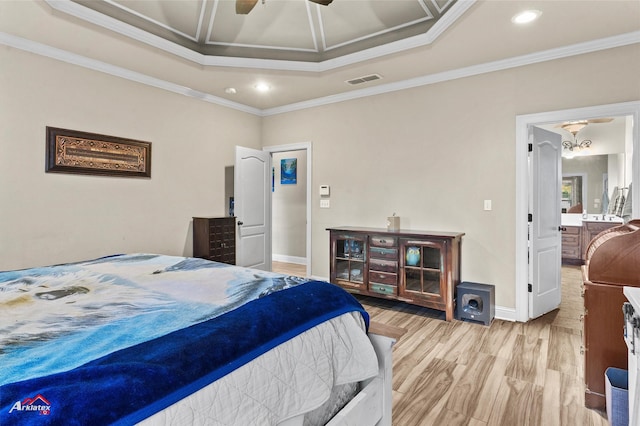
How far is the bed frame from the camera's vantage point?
1.40m

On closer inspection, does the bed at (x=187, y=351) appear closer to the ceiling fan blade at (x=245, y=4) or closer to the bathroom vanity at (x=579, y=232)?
the ceiling fan blade at (x=245, y=4)

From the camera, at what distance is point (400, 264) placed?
12.3 ft

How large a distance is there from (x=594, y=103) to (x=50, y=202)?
505 centimetres

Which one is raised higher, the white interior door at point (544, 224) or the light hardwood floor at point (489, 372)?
the white interior door at point (544, 224)

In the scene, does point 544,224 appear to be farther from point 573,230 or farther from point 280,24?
point 573,230

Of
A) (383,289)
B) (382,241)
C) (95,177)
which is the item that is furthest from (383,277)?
(95,177)

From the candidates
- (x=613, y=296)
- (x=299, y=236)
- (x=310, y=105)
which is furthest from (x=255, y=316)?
(x=299, y=236)

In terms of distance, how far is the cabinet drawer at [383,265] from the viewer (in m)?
3.79

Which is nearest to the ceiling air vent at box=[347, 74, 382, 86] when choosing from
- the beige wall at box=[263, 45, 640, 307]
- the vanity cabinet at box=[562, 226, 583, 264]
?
the beige wall at box=[263, 45, 640, 307]

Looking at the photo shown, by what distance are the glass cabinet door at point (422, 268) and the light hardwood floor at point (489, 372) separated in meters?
0.28

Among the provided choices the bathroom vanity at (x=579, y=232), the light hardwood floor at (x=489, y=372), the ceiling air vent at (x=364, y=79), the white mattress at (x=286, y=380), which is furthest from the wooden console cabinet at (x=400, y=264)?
the bathroom vanity at (x=579, y=232)

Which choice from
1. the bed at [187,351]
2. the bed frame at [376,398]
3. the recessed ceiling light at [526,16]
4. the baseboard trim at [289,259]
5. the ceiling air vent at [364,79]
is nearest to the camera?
the bed at [187,351]

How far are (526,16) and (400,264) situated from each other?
2.45 meters

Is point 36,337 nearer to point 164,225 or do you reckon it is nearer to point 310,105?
point 164,225
